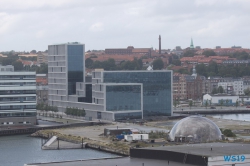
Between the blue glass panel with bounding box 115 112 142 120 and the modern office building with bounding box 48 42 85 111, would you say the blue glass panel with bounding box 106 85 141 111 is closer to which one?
the blue glass panel with bounding box 115 112 142 120

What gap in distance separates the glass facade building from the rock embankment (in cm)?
1281

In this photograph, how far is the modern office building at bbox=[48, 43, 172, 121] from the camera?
233 feet

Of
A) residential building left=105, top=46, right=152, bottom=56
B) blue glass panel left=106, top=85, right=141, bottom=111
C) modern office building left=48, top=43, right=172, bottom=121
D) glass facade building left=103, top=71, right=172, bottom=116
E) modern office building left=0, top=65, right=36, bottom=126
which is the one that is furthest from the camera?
residential building left=105, top=46, right=152, bottom=56

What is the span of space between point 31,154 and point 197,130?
9.47 meters

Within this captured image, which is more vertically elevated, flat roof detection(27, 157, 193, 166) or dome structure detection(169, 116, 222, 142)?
dome structure detection(169, 116, 222, 142)

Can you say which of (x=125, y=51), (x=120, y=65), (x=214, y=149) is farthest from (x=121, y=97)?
(x=125, y=51)

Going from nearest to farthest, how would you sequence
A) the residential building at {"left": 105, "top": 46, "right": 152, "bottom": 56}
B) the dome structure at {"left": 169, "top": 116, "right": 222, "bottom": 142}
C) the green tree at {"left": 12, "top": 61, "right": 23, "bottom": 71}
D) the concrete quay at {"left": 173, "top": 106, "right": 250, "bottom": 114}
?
1. the dome structure at {"left": 169, "top": 116, "right": 222, "bottom": 142}
2. the concrete quay at {"left": 173, "top": 106, "right": 250, "bottom": 114}
3. the green tree at {"left": 12, "top": 61, "right": 23, "bottom": 71}
4. the residential building at {"left": 105, "top": 46, "right": 152, "bottom": 56}

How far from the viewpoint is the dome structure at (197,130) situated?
48656mm

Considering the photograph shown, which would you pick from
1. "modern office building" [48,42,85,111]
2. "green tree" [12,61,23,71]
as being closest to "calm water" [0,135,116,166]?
"modern office building" [48,42,85,111]

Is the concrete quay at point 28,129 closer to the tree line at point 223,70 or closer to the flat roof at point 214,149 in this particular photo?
the flat roof at point 214,149

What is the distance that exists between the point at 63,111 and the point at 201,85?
3327cm

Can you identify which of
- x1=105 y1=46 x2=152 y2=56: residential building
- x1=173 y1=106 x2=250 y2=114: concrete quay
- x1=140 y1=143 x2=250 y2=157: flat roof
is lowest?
x1=140 y1=143 x2=250 y2=157: flat roof

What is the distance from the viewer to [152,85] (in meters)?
72.9

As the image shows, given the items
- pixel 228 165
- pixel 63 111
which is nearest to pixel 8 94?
pixel 63 111
